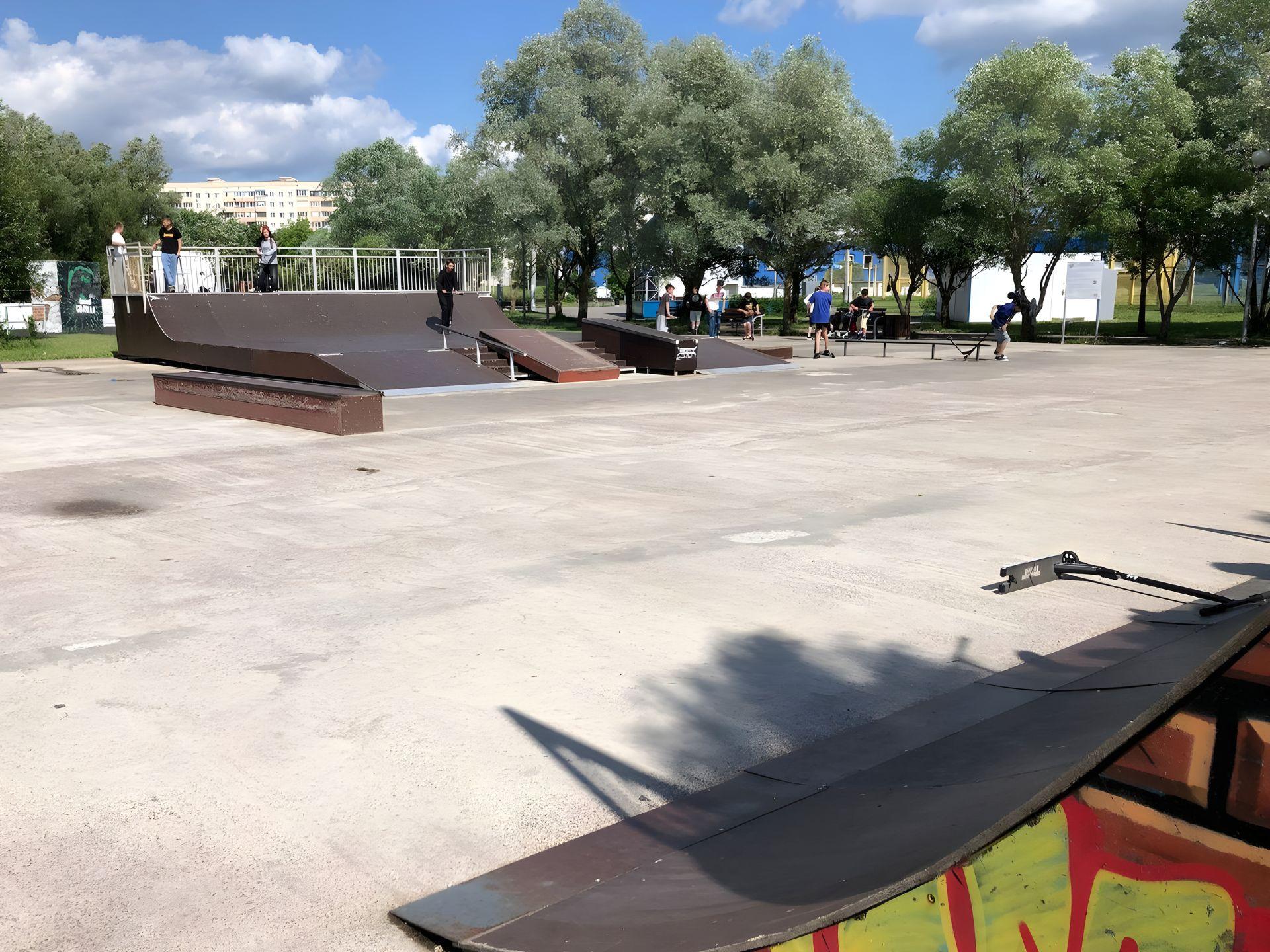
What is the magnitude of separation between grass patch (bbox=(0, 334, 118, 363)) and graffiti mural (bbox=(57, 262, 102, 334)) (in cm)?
313

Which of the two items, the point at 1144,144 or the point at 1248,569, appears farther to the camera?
the point at 1144,144

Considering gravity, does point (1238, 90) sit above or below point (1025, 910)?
above

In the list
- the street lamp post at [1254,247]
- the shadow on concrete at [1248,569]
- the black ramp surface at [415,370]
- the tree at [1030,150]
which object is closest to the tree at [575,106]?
the tree at [1030,150]

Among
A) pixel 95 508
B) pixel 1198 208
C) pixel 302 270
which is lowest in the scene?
pixel 95 508

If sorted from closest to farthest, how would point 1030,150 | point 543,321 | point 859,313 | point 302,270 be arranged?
point 302,270 → point 1030,150 → point 859,313 → point 543,321

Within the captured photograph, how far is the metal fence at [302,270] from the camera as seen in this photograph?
23.7 m

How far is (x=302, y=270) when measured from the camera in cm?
2608

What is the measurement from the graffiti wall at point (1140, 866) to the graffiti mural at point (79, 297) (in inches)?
1578

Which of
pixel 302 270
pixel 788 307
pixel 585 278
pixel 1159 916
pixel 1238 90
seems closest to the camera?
pixel 1159 916

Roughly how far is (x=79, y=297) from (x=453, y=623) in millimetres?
37152

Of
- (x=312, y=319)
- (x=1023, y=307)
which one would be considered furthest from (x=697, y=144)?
(x=312, y=319)

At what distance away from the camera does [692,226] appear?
131 feet

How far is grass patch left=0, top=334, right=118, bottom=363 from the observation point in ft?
84.4

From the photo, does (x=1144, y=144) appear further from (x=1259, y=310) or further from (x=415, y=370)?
(x=415, y=370)
